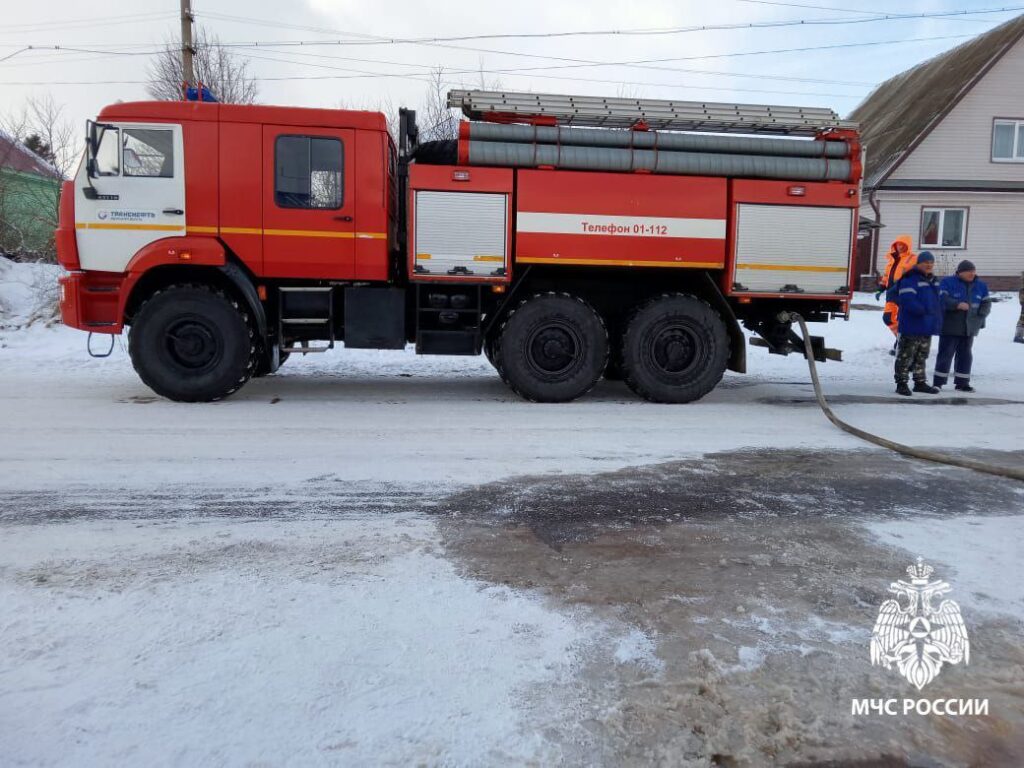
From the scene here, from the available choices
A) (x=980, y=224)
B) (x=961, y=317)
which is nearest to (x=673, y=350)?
(x=961, y=317)

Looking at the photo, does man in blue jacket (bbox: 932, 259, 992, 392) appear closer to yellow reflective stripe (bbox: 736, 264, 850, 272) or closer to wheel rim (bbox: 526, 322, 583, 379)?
A: yellow reflective stripe (bbox: 736, 264, 850, 272)

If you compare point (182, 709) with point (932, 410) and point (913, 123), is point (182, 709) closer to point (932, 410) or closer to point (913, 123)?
point (932, 410)

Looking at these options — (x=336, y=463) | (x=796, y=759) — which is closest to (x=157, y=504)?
(x=336, y=463)

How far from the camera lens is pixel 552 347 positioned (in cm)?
780

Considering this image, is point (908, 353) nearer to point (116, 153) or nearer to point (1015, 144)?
point (116, 153)

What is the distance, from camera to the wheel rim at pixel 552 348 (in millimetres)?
7785

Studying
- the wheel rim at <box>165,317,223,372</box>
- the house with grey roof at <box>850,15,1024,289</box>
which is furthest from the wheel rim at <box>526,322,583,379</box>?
the house with grey roof at <box>850,15,1024,289</box>

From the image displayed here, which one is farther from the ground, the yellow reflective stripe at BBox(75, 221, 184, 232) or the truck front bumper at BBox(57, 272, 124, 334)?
the yellow reflective stripe at BBox(75, 221, 184, 232)

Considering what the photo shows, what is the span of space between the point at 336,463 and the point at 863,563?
339 cm

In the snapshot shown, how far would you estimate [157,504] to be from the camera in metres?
4.07

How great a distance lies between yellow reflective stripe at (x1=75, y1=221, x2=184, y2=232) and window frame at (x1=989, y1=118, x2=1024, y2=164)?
25258 millimetres

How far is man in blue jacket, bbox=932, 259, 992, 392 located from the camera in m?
9.15

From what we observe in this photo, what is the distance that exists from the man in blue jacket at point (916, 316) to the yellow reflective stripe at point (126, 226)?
8587mm

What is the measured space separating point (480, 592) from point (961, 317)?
880 cm
